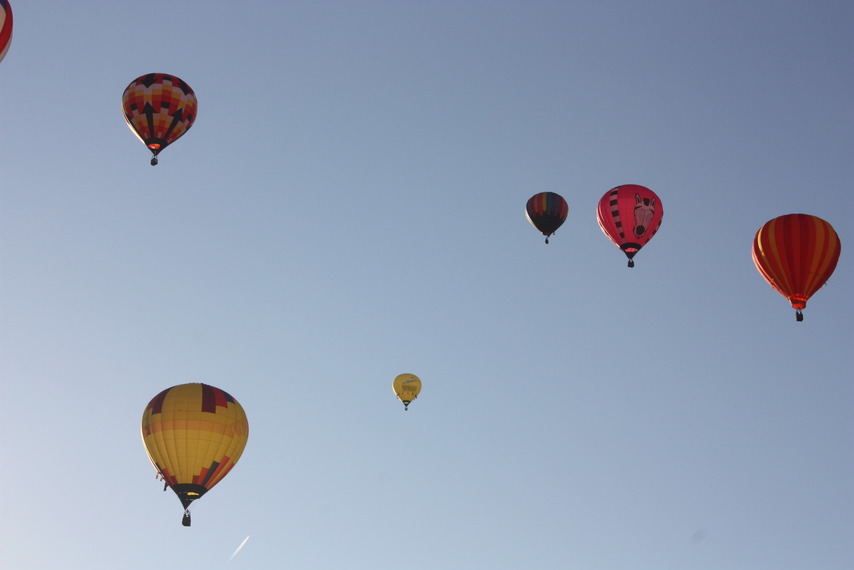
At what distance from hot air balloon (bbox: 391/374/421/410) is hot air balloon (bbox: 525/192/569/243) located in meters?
13.9

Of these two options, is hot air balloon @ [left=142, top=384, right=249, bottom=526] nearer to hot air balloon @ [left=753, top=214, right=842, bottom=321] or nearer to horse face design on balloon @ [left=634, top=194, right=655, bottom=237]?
horse face design on balloon @ [left=634, top=194, right=655, bottom=237]

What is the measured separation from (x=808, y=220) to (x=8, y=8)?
22.5m

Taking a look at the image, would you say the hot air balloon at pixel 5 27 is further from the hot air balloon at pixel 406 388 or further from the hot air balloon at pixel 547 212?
the hot air balloon at pixel 406 388

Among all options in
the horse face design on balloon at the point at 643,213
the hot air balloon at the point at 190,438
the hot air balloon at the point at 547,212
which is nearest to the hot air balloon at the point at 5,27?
the hot air balloon at the point at 190,438

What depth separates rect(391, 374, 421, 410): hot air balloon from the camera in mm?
64812

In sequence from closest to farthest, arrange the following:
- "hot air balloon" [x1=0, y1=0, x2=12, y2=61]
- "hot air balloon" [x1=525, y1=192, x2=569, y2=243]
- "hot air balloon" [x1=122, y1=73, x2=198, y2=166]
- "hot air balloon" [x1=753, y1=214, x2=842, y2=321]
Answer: "hot air balloon" [x1=0, y1=0, x2=12, y2=61] → "hot air balloon" [x1=753, y1=214, x2=842, y2=321] → "hot air balloon" [x1=122, y1=73, x2=198, y2=166] → "hot air balloon" [x1=525, y1=192, x2=569, y2=243]

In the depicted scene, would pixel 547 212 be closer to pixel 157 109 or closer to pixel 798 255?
pixel 798 255

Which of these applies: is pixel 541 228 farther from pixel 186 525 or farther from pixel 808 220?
pixel 186 525

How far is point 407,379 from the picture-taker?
65.3 meters

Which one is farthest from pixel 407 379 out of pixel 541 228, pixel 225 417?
pixel 225 417

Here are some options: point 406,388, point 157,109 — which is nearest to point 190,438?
point 157,109

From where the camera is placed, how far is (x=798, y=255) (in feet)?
131

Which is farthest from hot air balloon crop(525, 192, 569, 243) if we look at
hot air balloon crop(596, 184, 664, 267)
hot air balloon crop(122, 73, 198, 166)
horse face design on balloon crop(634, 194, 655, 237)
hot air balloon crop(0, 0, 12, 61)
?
hot air balloon crop(0, 0, 12, 61)

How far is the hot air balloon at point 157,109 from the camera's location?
148ft
